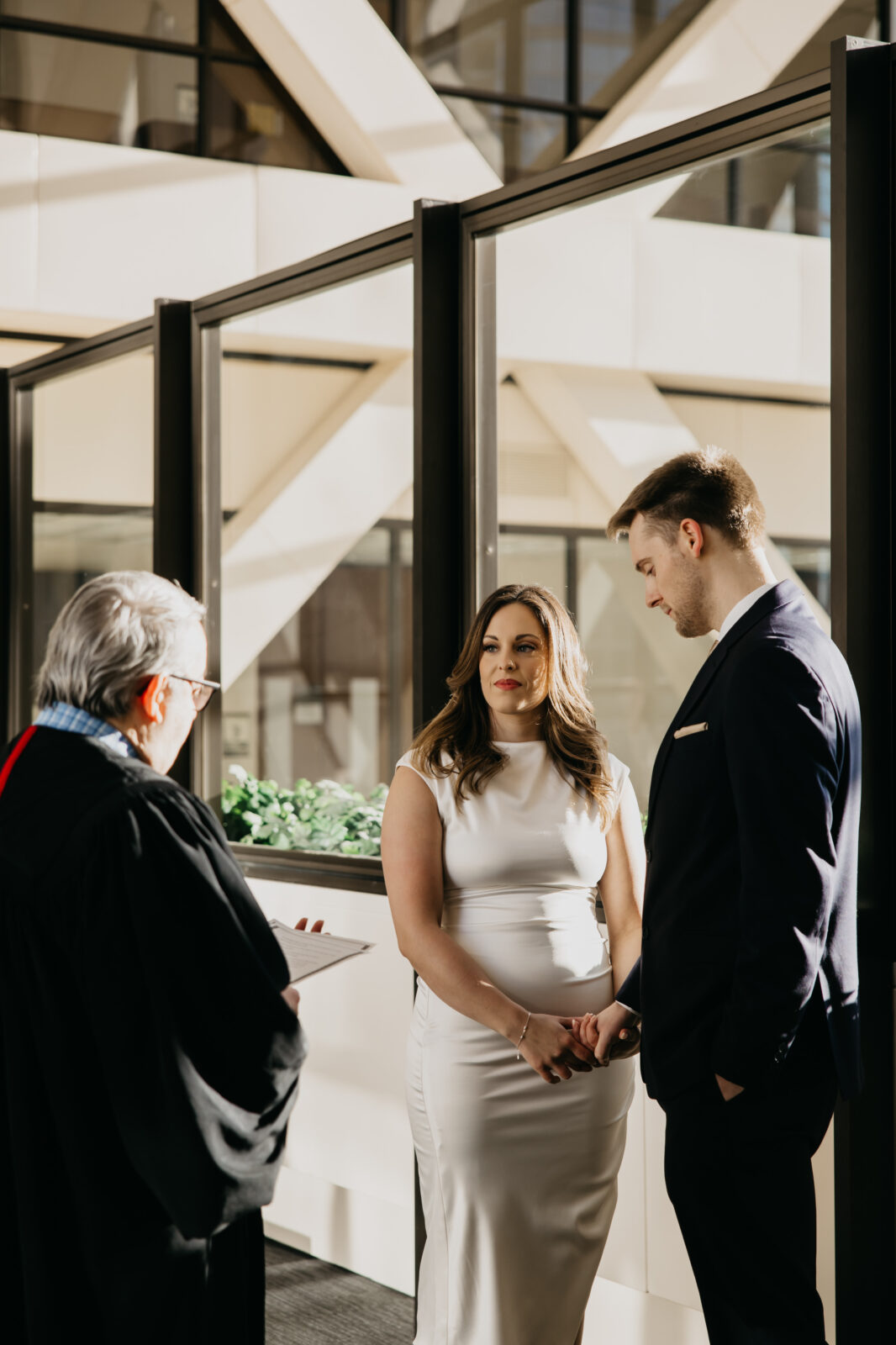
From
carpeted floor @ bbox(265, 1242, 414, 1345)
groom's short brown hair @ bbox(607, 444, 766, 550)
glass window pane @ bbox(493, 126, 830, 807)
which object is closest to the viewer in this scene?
groom's short brown hair @ bbox(607, 444, 766, 550)

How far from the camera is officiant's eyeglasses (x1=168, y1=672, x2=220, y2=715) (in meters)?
2.01

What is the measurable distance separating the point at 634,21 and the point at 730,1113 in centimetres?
890

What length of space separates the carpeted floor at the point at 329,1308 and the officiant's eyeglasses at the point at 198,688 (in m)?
2.18

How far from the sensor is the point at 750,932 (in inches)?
83.3

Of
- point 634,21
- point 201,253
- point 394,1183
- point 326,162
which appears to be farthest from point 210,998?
point 634,21

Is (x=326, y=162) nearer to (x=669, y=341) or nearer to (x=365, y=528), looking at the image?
(x=669, y=341)

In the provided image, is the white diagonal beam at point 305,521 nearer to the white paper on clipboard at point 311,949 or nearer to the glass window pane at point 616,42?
the white paper on clipboard at point 311,949

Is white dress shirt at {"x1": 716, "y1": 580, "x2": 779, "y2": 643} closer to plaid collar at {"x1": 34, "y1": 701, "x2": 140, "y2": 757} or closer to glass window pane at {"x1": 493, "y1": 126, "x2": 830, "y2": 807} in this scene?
plaid collar at {"x1": 34, "y1": 701, "x2": 140, "y2": 757}

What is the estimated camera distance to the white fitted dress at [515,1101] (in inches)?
107

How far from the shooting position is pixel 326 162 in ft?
27.5

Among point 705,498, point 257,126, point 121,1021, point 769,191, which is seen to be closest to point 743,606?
point 705,498

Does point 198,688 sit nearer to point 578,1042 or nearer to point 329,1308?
point 578,1042

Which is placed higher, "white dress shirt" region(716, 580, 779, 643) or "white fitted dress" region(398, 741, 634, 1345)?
"white dress shirt" region(716, 580, 779, 643)

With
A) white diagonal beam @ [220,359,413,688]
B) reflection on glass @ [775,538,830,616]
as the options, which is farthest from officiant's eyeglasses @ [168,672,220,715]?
white diagonal beam @ [220,359,413,688]
